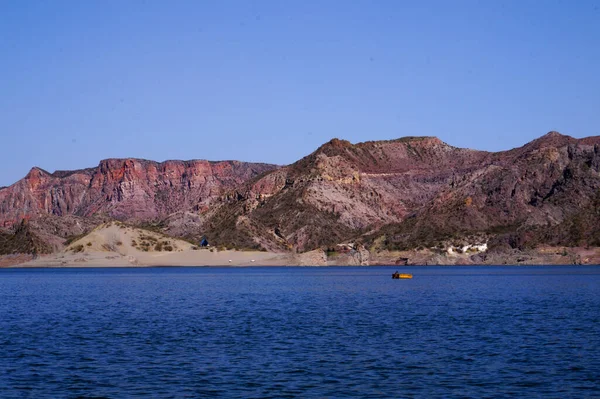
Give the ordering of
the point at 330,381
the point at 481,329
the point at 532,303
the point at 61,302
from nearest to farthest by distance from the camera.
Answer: the point at 330,381, the point at 481,329, the point at 532,303, the point at 61,302

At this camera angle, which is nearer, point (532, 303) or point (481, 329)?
point (481, 329)

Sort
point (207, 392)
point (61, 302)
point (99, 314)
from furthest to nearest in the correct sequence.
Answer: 1. point (61, 302)
2. point (99, 314)
3. point (207, 392)

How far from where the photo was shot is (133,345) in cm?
5144

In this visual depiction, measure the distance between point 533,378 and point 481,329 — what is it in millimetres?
21132

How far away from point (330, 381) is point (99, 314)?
139ft

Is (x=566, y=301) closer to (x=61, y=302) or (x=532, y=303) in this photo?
(x=532, y=303)

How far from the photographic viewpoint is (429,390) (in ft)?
118

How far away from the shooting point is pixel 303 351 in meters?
47.9

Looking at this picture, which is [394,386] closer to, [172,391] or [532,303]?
[172,391]

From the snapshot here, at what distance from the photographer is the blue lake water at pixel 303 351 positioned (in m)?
36.7

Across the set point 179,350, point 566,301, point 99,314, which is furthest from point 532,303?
point 179,350

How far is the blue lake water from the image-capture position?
3669 cm

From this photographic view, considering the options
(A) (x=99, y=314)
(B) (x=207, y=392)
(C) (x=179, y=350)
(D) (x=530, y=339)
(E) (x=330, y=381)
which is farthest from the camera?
(A) (x=99, y=314)

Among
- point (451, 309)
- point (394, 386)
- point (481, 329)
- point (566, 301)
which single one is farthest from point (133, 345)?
point (566, 301)
